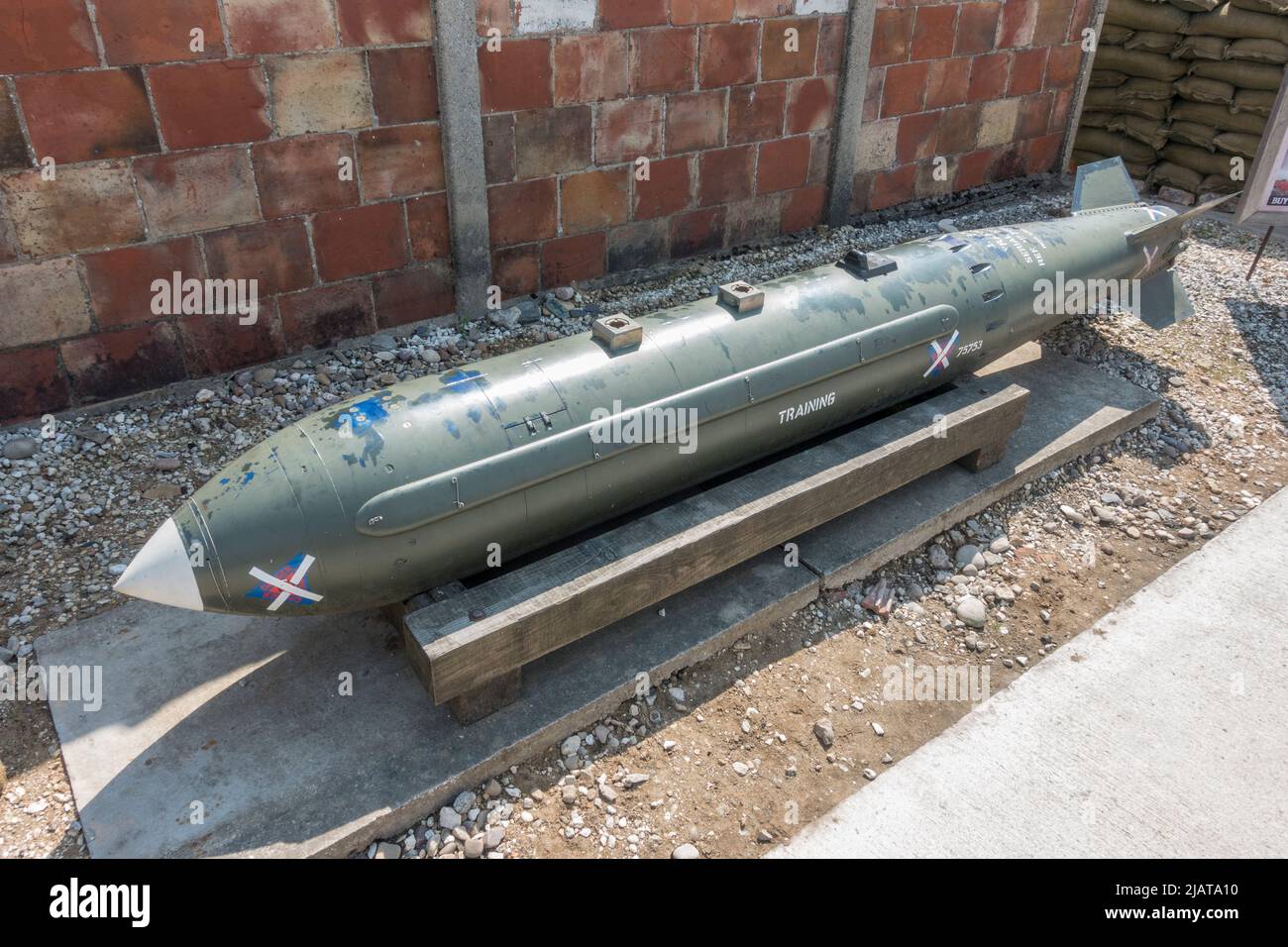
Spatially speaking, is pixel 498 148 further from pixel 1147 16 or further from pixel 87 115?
pixel 1147 16

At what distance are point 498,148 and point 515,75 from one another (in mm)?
642

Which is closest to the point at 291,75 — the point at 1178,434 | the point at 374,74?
the point at 374,74

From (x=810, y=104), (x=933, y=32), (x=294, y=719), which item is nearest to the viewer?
(x=294, y=719)

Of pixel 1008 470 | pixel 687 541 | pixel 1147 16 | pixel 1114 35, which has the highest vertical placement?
pixel 1147 16

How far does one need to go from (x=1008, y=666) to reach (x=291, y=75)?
22.4 feet

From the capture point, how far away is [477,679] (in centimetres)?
459

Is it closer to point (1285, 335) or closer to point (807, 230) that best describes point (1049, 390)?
point (1285, 335)

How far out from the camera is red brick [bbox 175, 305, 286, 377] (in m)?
7.33

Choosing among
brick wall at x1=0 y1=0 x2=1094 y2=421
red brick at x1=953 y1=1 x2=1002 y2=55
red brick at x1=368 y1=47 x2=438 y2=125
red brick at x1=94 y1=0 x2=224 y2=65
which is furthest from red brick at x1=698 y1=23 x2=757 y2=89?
red brick at x1=94 y1=0 x2=224 y2=65

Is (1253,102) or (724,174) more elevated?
(1253,102)

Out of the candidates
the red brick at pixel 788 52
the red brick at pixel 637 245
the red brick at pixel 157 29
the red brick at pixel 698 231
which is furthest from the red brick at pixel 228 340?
the red brick at pixel 788 52

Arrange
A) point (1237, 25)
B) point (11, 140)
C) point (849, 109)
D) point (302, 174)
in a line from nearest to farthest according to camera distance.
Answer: point (11, 140), point (302, 174), point (849, 109), point (1237, 25)

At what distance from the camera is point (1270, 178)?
909 centimetres

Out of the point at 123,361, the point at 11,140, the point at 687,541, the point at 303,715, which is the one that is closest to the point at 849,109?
the point at 687,541
